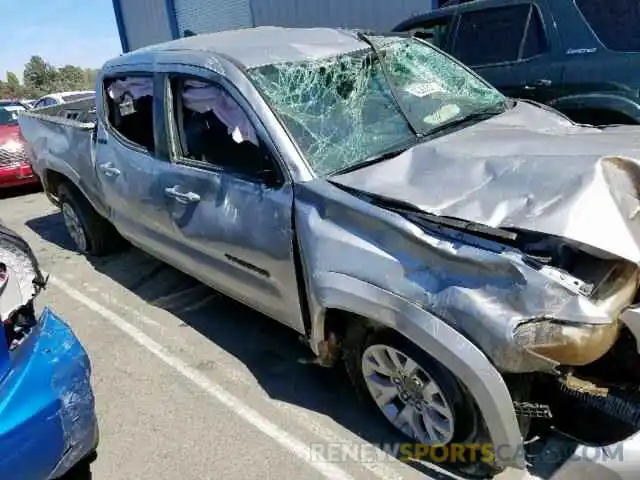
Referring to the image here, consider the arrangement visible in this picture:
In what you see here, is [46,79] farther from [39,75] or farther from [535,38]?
[535,38]

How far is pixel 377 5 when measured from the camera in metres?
10.3

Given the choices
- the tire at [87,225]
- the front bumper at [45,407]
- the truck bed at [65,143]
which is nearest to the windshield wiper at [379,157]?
the front bumper at [45,407]

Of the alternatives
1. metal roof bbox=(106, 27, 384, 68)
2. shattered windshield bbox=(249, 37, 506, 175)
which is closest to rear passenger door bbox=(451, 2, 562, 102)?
shattered windshield bbox=(249, 37, 506, 175)

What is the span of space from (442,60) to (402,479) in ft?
8.65

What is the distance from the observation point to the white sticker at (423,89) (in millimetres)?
3227

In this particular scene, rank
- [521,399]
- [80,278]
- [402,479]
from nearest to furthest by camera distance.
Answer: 1. [521,399]
2. [402,479]
3. [80,278]

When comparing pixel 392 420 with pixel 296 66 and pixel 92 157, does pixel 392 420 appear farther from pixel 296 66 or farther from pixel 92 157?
pixel 92 157

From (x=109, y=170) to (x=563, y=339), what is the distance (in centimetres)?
329

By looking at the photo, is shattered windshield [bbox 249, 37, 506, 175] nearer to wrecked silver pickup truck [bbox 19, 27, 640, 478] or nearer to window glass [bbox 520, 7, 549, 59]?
wrecked silver pickup truck [bbox 19, 27, 640, 478]

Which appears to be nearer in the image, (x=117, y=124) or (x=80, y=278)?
(x=117, y=124)

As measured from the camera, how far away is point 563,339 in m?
1.87

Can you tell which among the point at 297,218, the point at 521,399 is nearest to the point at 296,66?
the point at 297,218

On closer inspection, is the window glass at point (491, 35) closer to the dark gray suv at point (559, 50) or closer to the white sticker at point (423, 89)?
the dark gray suv at point (559, 50)

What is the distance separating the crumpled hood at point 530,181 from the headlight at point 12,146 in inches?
Answer: 289
